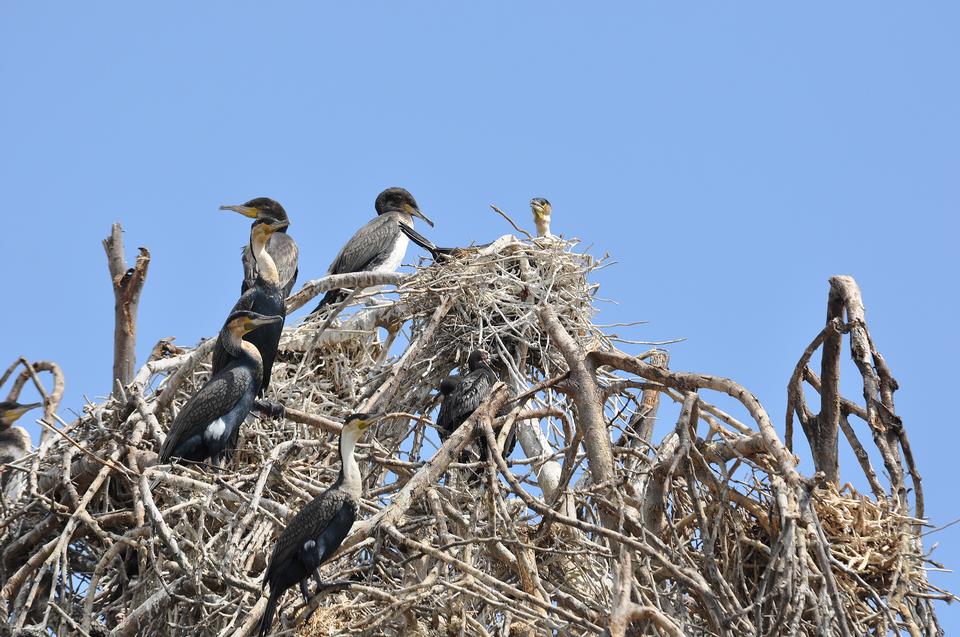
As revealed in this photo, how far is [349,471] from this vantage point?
5.76 m

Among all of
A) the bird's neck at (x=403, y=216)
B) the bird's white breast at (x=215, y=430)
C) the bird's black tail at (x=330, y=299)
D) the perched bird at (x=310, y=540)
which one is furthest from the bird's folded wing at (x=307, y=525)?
the bird's neck at (x=403, y=216)

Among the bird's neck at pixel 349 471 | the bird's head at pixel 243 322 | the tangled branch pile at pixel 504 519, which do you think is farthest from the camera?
the bird's head at pixel 243 322

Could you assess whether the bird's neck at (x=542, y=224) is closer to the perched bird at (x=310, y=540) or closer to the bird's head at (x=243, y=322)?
the bird's head at (x=243, y=322)

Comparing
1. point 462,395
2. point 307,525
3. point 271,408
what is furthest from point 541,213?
point 307,525

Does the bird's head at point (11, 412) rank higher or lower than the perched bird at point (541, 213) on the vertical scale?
lower

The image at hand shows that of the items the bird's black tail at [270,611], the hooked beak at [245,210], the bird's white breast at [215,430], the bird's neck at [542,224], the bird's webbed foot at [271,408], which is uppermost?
the bird's neck at [542,224]

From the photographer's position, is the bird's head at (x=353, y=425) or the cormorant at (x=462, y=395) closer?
the bird's head at (x=353, y=425)

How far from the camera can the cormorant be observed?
8039mm

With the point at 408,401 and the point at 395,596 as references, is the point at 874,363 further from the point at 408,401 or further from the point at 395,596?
the point at 408,401

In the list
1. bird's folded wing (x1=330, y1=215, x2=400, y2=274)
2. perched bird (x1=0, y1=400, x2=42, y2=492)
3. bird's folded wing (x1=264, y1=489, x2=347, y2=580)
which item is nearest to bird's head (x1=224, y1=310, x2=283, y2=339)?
bird's folded wing (x1=264, y1=489, x2=347, y2=580)

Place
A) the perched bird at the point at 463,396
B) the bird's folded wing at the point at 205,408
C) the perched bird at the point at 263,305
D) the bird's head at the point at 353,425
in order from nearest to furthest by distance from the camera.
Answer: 1. the bird's head at the point at 353,425
2. the bird's folded wing at the point at 205,408
3. the perched bird at the point at 263,305
4. the perched bird at the point at 463,396

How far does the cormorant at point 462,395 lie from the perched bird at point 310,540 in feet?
7.36

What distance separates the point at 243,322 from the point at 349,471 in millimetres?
1664

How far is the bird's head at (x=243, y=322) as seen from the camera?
282 inches
